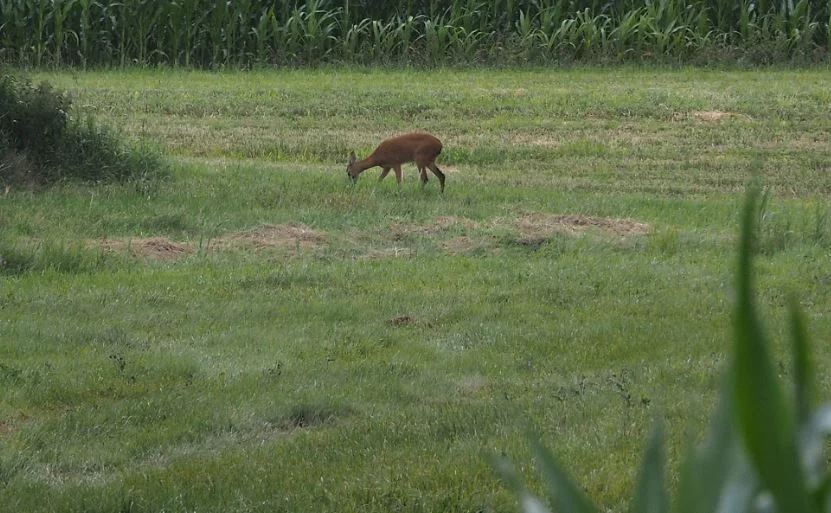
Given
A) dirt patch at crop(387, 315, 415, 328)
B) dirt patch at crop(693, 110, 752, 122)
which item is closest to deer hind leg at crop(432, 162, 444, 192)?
dirt patch at crop(387, 315, 415, 328)

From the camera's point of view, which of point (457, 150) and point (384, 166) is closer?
point (384, 166)

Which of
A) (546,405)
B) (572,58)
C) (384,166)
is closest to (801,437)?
(546,405)

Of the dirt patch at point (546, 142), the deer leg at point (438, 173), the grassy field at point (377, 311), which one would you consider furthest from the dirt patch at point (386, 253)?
the dirt patch at point (546, 142)

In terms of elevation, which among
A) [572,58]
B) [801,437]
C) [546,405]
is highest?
[801,437]

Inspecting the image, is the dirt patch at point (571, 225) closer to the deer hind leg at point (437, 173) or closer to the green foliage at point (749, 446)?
the deer hind leg at point (437, 173)

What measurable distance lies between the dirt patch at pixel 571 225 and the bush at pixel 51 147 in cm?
390

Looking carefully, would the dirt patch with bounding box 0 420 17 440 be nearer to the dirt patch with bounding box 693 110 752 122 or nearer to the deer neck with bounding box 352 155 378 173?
the deer neck with bounding box 352 155 378 173

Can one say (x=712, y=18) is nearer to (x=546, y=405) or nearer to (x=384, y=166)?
(x=384, y=166)

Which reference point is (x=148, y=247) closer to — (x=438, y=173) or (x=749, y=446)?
(x=438, y=173)

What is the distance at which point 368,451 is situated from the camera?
19.9ft

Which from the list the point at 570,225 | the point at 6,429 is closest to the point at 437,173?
the point at 570,225

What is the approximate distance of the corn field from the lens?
24.4 metres

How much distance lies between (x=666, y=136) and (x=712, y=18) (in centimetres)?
913

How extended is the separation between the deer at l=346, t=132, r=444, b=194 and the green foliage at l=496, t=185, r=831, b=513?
41.1 feet
